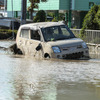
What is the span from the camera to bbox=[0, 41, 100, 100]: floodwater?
7262 mm

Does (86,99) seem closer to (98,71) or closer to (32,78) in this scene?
(32,78)

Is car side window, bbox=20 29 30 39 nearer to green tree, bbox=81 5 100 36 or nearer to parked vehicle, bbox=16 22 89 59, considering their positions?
parked vehicle, bbox=16 22 89 59

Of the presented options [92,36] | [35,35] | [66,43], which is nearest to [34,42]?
[35,35]

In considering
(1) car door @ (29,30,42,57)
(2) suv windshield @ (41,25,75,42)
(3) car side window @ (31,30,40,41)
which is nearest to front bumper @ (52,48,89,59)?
(2) suv windshield @ (41,25,75,42)

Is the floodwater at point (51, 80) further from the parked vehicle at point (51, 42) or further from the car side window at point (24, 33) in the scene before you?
the car side window at point (24, 33)

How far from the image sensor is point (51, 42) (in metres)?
14.0

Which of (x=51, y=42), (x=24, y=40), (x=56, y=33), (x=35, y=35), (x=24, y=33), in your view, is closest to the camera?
(x=51, y=42)

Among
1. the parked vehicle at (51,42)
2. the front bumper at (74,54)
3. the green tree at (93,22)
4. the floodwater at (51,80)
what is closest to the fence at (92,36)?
the green tree at (93,22)

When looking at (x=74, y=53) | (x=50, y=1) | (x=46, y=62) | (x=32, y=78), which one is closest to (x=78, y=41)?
(x=74, y=53)

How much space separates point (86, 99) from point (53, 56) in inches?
270

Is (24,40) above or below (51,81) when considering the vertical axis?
above

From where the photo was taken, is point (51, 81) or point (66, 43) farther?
point (66, 43)

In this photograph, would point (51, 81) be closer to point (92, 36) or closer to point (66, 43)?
point (66, 43)

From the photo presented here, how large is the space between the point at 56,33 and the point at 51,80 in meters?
5.73
